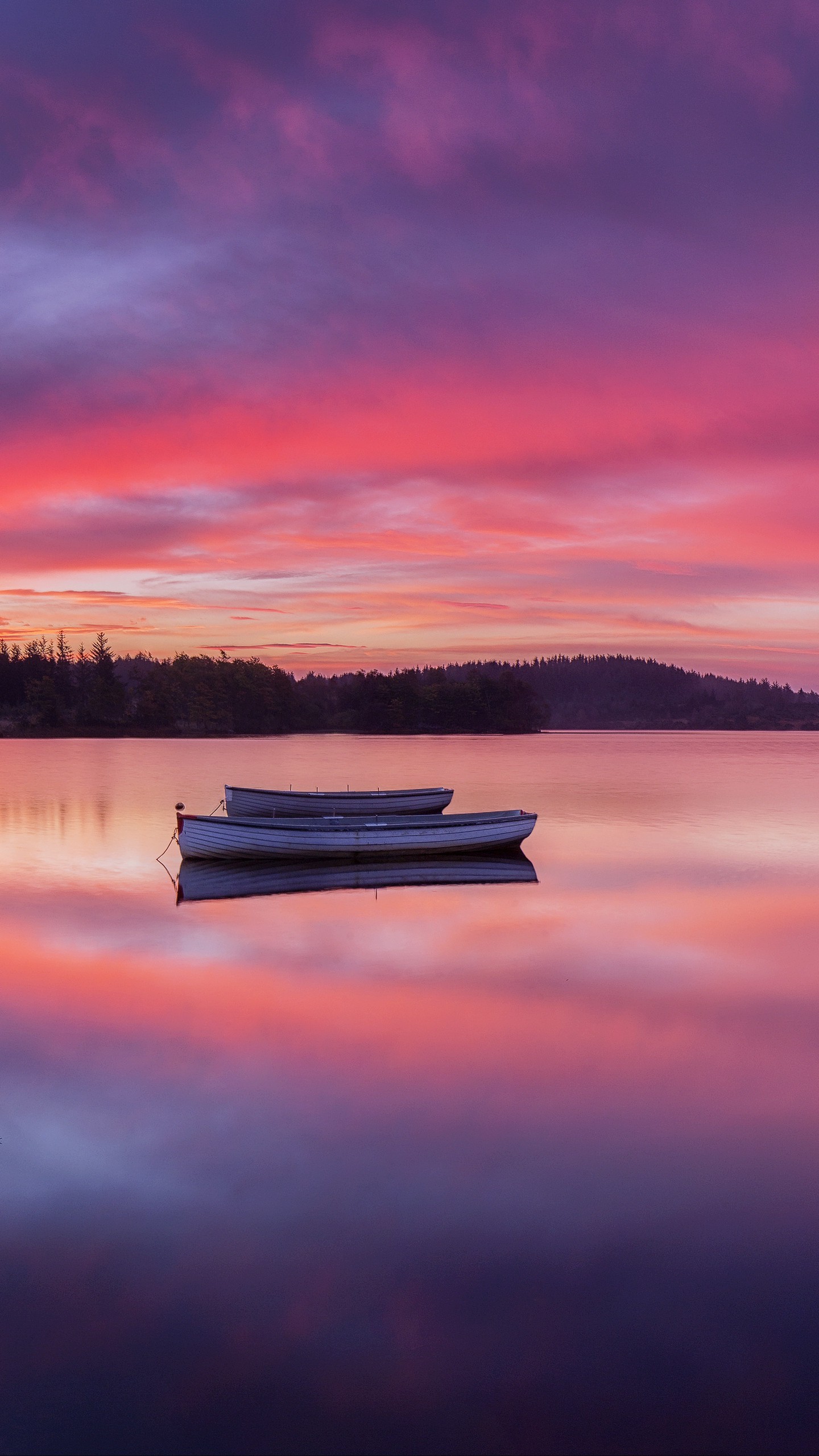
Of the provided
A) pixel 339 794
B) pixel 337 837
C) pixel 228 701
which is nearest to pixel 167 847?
pixel 339 794

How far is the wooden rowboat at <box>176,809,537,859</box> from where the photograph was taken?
26828 millimetres

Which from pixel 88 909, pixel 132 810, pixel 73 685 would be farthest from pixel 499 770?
pixel 73 685

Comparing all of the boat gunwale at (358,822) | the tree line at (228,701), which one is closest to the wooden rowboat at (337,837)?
the boat gunwale at (358,822)

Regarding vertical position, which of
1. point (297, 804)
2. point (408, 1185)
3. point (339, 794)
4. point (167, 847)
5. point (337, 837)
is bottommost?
point (167, 847)

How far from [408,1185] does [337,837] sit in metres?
19.0

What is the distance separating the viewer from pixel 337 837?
89.8 feet

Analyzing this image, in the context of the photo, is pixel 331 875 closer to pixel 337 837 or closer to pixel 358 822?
pixel 337 837

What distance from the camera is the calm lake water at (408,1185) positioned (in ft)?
18.9

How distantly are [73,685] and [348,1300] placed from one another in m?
155

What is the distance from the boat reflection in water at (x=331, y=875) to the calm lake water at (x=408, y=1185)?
13.3 ft

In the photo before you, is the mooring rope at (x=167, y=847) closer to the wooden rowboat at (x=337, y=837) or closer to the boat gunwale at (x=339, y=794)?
the wooden rowboat at (x=337, y=837)

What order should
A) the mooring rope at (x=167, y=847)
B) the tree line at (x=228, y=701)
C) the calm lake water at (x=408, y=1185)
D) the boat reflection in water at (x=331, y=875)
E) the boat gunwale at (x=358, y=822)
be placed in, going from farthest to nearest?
the tree line at (x=228, y=701)
the mooring rope at (x=167, y=847)
the boat gunwale at (x=358, y=822)
the boat reflection in water at (x=331, y=875)
the calm lake water at (x=408, y=1185)

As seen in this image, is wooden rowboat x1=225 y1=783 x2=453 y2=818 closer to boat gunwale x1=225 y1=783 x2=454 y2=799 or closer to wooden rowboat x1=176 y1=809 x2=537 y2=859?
boat gunwale x1=225 y1=783 x2=454 y2=799

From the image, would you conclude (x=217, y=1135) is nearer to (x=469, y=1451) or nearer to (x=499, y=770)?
(x=469, y=1451)
